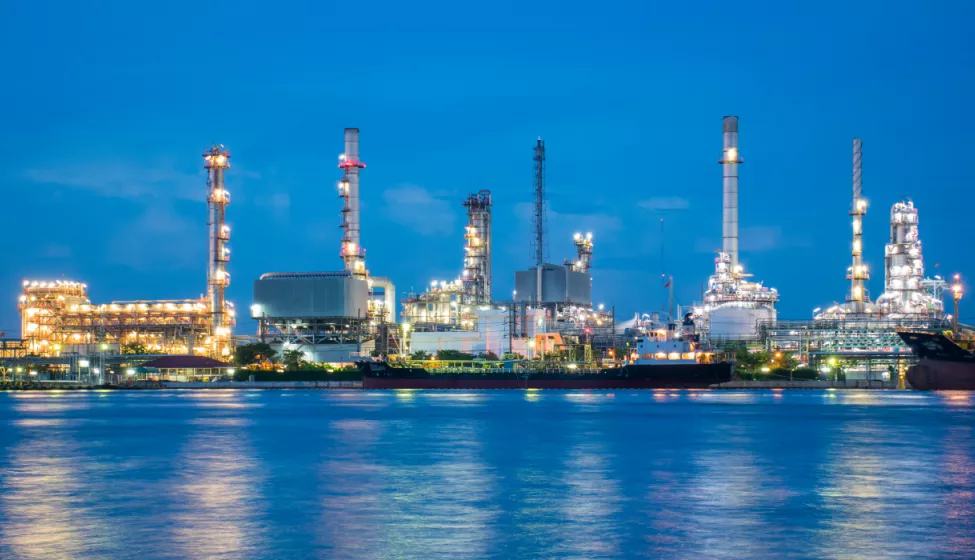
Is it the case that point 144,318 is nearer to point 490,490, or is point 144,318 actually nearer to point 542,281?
point 542,281

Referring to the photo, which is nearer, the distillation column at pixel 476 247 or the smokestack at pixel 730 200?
the smokestack at pixel 730 200

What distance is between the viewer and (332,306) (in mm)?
136375

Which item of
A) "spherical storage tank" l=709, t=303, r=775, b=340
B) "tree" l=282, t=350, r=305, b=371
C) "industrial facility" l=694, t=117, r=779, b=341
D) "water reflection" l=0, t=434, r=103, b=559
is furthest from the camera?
"industrial facility" l=694, t=117, r=779, b=341

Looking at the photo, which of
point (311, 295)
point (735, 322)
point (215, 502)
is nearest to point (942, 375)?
point (735, 322)

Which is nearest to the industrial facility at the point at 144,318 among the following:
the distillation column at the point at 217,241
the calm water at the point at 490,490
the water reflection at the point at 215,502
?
the distillation column at the point at 217,241

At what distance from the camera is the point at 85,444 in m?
42.1

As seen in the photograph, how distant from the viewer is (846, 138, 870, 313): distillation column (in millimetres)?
146375

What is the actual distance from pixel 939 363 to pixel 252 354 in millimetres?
76375

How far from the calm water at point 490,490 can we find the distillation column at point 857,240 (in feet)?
Answer: 321

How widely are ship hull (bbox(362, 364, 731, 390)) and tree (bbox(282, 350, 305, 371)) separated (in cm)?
1314

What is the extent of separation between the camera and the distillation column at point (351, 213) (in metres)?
145

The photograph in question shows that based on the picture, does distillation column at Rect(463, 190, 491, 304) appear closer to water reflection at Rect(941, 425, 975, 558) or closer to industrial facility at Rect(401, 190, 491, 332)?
industrial facility at Rect(401, 190, 491, 332)

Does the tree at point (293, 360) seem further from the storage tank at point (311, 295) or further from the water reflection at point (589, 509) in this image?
the water reflection at point (589, 509)

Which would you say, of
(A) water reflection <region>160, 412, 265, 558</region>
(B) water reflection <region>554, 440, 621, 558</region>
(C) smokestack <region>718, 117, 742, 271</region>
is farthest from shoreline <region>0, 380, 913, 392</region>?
(B) water reflection <region>554, 440, 621, 558</region>
